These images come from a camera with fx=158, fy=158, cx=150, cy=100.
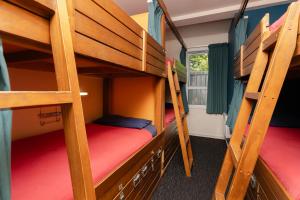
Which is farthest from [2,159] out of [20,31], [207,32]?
[207,32]

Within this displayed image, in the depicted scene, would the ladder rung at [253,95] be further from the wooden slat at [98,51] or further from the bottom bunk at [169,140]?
the bottom bunk at [169,140]

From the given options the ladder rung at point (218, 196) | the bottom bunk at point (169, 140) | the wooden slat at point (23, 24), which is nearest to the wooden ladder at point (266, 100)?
the ladder rung at point (218, 196)

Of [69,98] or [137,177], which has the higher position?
[69,98]

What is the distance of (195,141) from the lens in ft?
11.9

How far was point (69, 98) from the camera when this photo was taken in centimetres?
54

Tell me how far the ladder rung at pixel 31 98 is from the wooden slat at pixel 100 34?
291mm

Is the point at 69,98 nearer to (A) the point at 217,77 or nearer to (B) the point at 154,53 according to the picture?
(B) the point at 154,53

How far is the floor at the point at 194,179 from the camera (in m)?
1.68

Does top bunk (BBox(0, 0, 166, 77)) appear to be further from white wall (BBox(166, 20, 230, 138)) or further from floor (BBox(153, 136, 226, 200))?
white wall (BBox(166, 20, 230, 138))

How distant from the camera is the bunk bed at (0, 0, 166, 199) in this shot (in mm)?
500

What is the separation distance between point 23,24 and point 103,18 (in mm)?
391

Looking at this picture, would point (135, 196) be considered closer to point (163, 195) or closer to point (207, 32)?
point (163, 195)

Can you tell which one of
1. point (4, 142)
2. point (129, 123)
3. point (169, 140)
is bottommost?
point (169, 140)

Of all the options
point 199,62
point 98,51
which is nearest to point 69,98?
point 98,51
